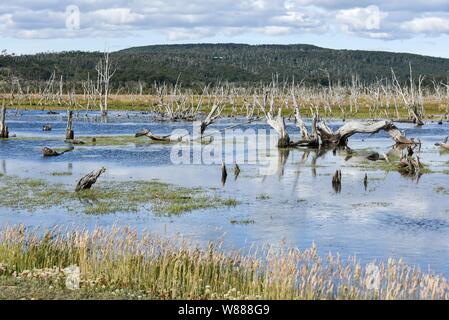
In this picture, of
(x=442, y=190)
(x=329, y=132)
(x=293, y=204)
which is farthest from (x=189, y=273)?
(x=329, y=132)

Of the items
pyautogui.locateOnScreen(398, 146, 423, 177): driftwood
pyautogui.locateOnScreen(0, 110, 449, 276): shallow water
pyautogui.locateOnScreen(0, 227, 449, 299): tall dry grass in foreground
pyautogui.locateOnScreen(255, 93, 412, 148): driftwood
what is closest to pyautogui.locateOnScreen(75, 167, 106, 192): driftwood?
pyautogui.locateOnScreen(0, 110, 449, 276): shallow water

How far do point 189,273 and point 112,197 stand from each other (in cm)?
1351

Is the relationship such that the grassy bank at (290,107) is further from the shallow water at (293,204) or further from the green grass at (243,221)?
the green grass at (243,221)

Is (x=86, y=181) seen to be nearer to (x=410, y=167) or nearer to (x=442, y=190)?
(x=442, y=190)

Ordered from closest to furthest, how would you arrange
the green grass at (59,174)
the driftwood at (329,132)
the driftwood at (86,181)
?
the driftwood at (86,181) < the green grass at (59,174) < the driftwood at (329,132)

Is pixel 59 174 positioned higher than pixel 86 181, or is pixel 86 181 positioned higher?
pixel 86 181

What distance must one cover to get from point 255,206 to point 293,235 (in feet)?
16.2

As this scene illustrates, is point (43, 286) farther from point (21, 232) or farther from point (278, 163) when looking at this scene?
point (278, 163)

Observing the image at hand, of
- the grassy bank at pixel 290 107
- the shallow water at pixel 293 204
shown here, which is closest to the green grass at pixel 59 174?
the shallow water at pixel 293 204

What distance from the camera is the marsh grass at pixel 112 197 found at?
2473 cm

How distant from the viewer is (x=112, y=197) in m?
26.9

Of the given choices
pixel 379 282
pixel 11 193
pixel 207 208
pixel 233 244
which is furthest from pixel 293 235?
pixel 11 193

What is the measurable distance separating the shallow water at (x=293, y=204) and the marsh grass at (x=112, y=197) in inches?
30.1

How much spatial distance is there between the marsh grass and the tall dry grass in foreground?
8.52 m
